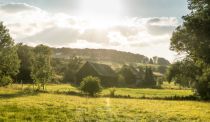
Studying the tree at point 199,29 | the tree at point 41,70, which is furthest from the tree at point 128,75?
the tree at point 199,29

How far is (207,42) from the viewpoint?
3338 centimetres

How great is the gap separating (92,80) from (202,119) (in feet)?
123

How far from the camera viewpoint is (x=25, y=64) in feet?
371

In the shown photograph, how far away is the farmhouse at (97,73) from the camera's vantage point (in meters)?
115

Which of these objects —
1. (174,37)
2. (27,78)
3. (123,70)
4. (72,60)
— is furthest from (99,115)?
(72,60)

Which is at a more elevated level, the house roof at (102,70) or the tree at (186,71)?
the house roof at (102,70)

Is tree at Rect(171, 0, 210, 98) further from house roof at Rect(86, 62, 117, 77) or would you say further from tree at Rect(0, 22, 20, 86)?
house roof at Rect(86, 62, 117, 77)

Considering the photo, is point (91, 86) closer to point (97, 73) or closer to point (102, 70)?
point (97, 73)

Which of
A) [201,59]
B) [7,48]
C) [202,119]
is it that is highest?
[7,48]

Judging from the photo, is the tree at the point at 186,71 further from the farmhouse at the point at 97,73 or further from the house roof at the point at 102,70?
the house roof at the point at 102,70

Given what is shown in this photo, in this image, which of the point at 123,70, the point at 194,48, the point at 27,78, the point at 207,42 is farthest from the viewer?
the point at 123,70

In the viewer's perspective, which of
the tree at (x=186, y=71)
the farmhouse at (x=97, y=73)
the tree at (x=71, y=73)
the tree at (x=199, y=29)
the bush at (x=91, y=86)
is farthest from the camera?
the tree at (x=71, y=73)

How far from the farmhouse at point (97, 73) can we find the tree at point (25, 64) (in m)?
16.4

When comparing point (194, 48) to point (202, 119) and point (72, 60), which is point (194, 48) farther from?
point (72, 60)
